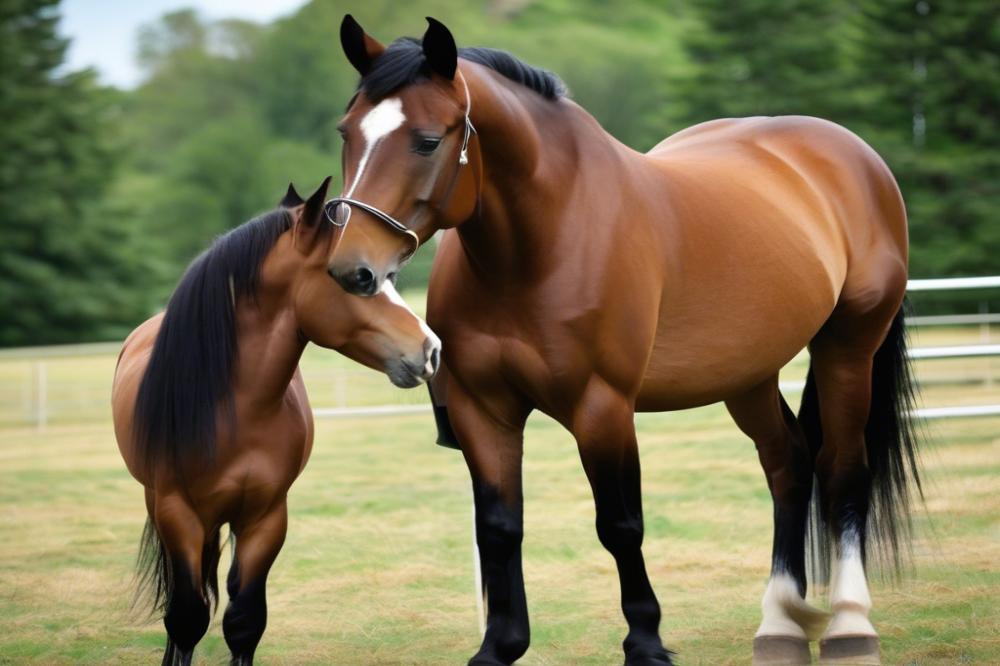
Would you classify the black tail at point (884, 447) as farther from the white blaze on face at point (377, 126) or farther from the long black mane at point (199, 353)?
the white blaze on face at point (377, 126)

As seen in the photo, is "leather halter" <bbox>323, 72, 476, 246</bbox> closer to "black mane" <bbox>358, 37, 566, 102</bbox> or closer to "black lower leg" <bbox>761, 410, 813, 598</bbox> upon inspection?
"black mane" <bbox>358, 37, 566, 102</bbox>

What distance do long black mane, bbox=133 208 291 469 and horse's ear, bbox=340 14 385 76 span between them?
0.90 m

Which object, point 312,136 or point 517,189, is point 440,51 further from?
point 312,136

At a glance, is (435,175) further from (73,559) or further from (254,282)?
(73,559)

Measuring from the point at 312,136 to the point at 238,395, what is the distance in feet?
170

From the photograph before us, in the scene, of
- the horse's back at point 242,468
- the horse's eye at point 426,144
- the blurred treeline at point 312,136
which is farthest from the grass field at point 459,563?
the blurred treeline at point 312,136

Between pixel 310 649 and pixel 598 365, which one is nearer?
pixel 598 365

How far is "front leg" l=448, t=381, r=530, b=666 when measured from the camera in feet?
12.3

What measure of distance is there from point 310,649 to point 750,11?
1193 inches

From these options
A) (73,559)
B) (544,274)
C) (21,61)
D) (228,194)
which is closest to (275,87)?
(228,194)

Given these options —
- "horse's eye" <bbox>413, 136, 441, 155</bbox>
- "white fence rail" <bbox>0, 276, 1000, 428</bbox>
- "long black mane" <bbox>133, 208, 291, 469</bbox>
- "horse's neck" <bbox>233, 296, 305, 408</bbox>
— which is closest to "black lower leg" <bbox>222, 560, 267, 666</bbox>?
Result: "long black mane" <bbox>133, 208, 291, 469</bbox>

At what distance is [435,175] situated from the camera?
3.25m

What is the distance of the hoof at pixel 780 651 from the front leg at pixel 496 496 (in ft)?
3.44

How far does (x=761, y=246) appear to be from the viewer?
13.6ft
